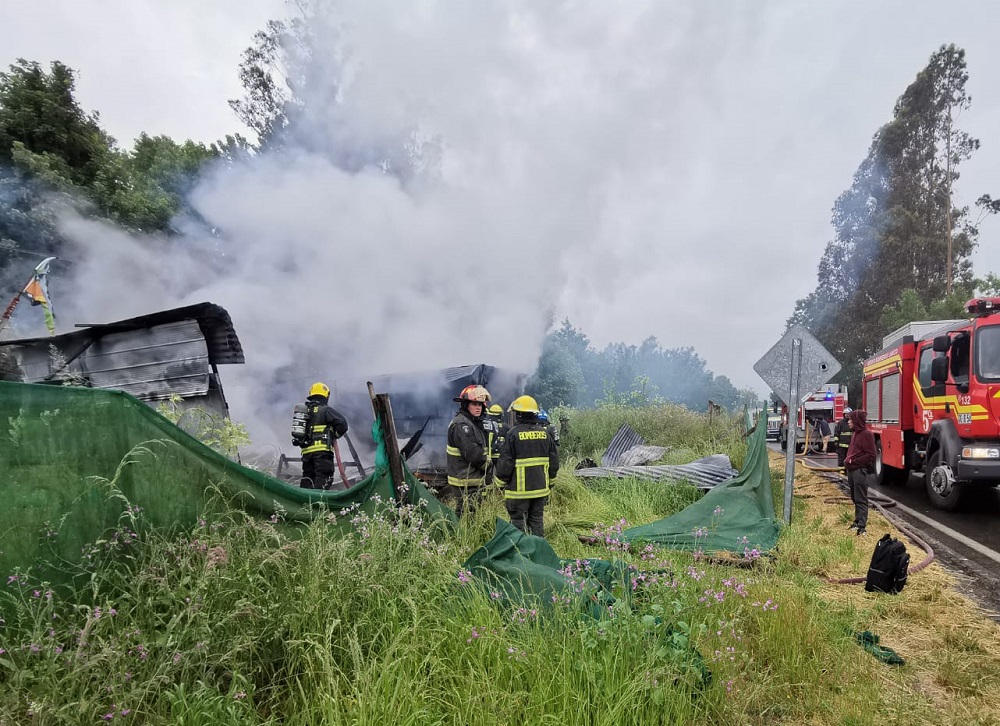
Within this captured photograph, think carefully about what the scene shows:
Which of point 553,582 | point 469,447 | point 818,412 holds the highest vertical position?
point 469,447

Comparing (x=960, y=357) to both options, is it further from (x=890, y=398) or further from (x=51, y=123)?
(x=51, y=123)

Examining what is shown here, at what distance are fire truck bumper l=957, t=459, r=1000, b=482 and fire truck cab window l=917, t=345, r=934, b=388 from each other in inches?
80.6

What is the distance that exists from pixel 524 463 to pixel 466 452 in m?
0.91

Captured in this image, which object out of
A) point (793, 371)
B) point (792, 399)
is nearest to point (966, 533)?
point (792, 399)

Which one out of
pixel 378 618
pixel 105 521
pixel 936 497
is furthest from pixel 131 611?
pixel 936 497

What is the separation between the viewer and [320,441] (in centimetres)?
672

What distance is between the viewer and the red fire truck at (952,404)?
6.84 meters

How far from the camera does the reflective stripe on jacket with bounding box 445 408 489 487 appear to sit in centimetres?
592

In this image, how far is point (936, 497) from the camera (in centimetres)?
798

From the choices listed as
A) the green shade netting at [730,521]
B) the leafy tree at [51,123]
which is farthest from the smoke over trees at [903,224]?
the leafy tree at [51,123]

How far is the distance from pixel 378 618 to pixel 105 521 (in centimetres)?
134

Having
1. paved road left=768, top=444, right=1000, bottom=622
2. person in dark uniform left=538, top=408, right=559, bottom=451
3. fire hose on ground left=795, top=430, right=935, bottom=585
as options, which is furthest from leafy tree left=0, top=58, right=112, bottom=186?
paved road left=768, top=444, right=1000, bottom=622

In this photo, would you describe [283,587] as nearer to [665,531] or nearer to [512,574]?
[512,574]

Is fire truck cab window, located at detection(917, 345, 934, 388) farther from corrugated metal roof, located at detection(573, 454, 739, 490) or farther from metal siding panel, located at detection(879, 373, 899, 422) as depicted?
corrugated metal roof, located at detection(573, 454, 739, 490)
